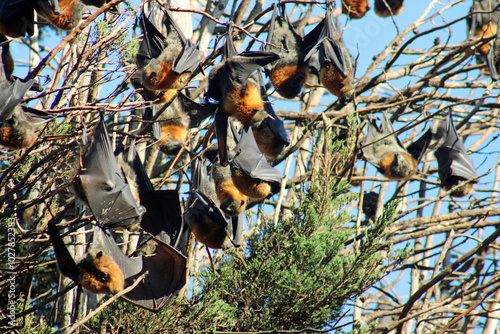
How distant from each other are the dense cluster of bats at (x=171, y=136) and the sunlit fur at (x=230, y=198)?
1 centimetres

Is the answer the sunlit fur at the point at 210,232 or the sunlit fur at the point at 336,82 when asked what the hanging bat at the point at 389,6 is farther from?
the sunlit fur at the point at 210,232

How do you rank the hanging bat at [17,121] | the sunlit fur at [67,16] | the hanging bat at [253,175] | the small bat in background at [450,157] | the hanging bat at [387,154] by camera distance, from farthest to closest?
the small bat in background at [450,157] → the hanging bat at [387,154] → the hanging bat at [253,175] → the sunlit fur at [67,16] → the hanging bat at [17,121]

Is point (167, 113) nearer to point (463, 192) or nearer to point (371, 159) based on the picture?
point (371, 159)

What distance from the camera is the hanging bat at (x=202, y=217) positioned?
6.23m

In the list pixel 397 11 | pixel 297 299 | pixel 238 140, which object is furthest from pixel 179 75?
pixel 397 11

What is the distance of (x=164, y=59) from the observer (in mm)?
5770

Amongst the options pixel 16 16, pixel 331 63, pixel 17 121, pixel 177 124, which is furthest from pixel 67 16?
pixel 331 63

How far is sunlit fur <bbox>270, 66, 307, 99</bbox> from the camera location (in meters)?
6.14

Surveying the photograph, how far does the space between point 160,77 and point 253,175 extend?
4.87 feet

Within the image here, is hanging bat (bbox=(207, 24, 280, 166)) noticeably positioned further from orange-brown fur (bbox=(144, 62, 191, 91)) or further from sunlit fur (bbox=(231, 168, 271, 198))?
Result: sunlit fur (bbox=(231, 168, 271, 198))

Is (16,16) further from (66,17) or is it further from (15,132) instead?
(15,132)

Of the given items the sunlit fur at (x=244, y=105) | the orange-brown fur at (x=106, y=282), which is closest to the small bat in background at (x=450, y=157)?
the sunlit fur at (x=244, y=105)

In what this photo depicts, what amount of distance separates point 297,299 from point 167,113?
10.8 feet

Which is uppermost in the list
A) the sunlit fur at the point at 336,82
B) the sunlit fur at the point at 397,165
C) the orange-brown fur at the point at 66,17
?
the sunlit fur at the point at 397,165
